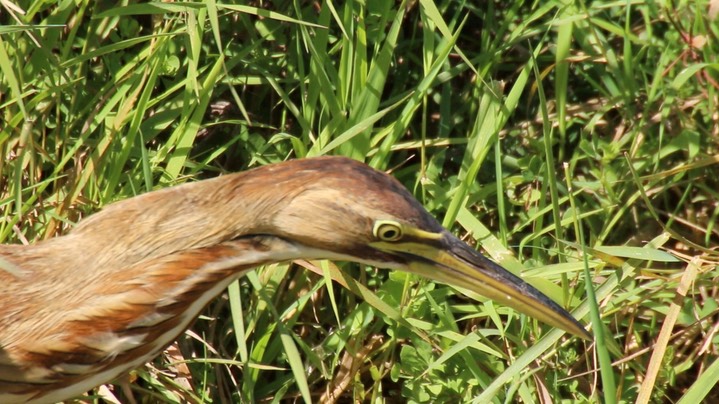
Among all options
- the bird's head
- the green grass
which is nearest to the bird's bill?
the bird's head

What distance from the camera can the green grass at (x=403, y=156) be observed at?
11.7ft

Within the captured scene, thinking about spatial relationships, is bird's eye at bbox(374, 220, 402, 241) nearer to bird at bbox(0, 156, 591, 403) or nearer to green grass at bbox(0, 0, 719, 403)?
bird at bbox(0, 156, 591, 403)

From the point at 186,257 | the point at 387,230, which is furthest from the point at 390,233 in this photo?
the point at 186,257

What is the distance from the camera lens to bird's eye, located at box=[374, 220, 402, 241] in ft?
9.01

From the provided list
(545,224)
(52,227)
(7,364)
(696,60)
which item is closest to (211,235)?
(7,364)

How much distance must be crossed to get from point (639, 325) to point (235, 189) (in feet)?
4.75

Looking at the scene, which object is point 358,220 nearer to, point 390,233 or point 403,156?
point 390,233

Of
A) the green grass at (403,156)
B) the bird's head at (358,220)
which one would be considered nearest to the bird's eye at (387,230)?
the bird's head at (358,220)

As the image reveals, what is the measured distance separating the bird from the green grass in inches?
19.6

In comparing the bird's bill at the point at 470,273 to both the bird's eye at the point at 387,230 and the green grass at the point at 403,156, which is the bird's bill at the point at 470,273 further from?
the green grass at the point at 403,156

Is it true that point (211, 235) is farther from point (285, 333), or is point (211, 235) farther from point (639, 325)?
point (639, 325)

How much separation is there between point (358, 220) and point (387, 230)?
67 millimetres

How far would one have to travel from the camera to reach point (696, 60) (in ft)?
12.8

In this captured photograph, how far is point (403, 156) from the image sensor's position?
399 centimetres
